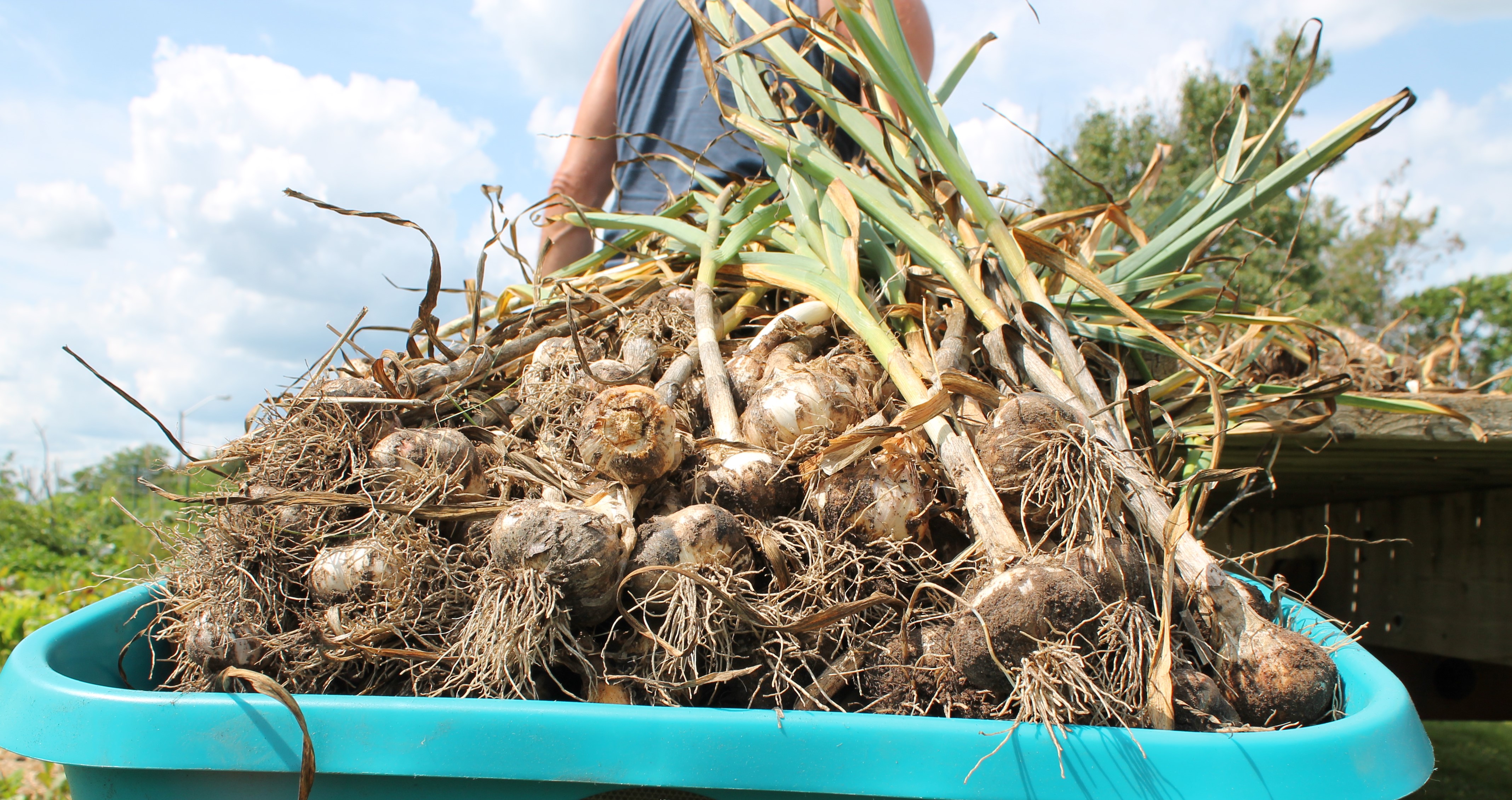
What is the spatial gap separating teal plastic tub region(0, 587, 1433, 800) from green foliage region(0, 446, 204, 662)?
332 centimetres

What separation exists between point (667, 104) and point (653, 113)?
0.05 m

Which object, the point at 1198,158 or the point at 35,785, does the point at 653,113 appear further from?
the point at 1198,158

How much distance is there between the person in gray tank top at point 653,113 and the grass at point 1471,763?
9.12 feet

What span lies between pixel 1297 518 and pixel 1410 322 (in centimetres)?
1149

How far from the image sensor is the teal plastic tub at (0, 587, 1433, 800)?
719 millimetres

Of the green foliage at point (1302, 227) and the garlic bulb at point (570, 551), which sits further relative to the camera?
the green foliage at point (1302, 227)

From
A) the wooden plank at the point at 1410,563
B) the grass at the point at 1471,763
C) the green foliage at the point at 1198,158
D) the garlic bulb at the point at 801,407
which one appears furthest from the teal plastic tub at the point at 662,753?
the green foliage at the point at 1198,158

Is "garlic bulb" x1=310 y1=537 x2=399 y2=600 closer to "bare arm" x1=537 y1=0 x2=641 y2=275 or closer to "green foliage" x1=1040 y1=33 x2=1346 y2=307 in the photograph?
"bare arm" x1=537 y1=0 x2=641 y2=275

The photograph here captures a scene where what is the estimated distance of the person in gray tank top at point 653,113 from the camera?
2129mm

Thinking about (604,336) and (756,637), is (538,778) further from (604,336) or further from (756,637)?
(604,336)

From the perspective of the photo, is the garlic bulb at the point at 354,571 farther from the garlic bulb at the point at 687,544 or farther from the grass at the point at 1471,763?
the grass at the point at 1471,763

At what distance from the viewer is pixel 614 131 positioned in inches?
103

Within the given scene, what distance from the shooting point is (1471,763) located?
3.46 meters

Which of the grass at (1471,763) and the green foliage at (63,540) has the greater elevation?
the green foliage at (63,540)
